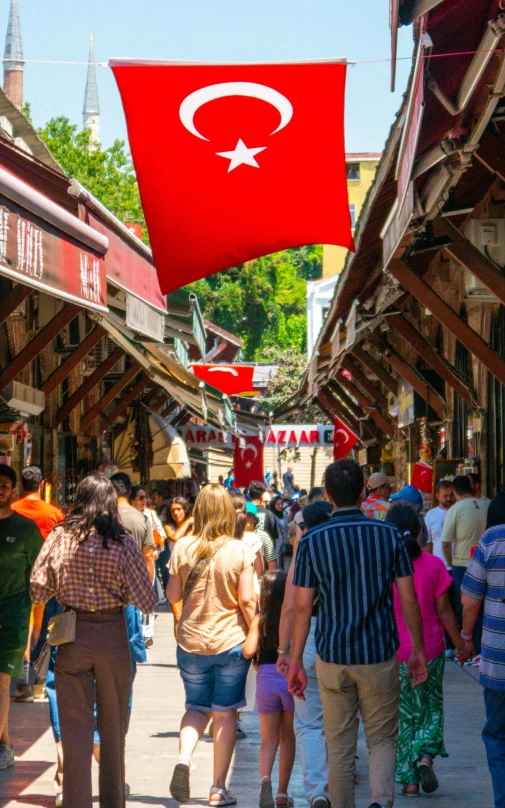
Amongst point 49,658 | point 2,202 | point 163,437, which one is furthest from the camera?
point 163,437

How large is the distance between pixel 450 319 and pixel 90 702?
6161mm

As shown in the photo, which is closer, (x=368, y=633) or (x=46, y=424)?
(x=368, y=633)

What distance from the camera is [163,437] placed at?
22.5 metres

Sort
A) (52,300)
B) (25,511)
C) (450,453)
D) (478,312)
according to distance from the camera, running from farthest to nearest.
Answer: (450,453), (52,300), (478,312), (25,511)

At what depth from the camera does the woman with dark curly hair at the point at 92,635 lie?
5609mm

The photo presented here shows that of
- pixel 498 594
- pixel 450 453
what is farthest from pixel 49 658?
pixel 450 453

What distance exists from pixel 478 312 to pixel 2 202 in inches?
325

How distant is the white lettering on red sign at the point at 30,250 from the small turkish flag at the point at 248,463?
19.5 meters

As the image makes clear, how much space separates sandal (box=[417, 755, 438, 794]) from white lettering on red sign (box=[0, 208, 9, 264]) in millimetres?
3575

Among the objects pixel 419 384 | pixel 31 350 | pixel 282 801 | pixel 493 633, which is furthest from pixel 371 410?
pixel 493 633

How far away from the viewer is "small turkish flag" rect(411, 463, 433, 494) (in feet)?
50.3

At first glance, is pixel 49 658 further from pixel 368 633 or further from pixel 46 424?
pixel 46 424

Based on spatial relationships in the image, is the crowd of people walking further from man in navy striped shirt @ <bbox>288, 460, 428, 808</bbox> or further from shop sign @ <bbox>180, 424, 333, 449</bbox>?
shop sign @ <bbox>180, 424, 333, 449</bbox>

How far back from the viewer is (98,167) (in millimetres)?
45844
